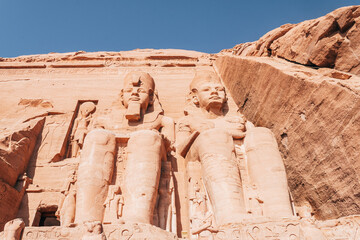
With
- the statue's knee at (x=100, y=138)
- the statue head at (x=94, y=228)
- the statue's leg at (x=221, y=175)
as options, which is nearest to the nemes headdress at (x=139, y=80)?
the statue's knee at (x=100, y=138)

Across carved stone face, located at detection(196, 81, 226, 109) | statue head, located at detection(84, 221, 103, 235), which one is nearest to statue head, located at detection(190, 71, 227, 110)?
carved stone face, located at detection(196, 81, 226, 109)

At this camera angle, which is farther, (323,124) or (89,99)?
(89,99)

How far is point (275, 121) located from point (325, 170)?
1.18 metres

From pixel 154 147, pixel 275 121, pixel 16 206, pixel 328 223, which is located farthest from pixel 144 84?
pixel 328 223

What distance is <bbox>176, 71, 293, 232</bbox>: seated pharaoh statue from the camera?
3219mm

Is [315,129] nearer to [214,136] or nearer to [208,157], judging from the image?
[214,136]

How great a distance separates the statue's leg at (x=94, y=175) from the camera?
3225 millimetres

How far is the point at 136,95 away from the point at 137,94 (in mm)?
27

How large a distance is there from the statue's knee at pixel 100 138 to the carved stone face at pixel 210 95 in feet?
5.69

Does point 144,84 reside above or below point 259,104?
above

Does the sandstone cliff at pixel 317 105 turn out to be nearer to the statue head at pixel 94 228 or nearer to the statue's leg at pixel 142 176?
the statue's leg at pixel 142 176

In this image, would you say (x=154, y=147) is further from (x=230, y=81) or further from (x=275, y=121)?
(x=230, y=81)

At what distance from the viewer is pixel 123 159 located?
390 centimetres

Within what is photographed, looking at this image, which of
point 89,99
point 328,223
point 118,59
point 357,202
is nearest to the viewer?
point 328,223
